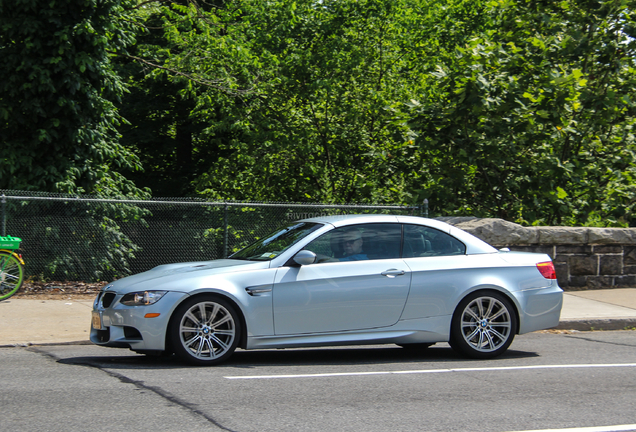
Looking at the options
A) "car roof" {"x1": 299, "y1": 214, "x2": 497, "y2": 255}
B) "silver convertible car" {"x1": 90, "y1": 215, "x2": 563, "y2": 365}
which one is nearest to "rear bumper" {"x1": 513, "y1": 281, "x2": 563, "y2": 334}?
"silver convertible car" {"x1": 90, "y1": 215, "x2": 563, "y2": 365}

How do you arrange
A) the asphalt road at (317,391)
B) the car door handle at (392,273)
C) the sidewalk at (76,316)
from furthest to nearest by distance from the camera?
the sidewalk at (76,316) < the car door handle at (392,273) < the asphalt road at (317,391)

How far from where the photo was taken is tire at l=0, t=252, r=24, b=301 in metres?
10.7

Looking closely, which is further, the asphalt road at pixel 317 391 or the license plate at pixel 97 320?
the license plate at pixel 97 320

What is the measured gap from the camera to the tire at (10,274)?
35.1ft

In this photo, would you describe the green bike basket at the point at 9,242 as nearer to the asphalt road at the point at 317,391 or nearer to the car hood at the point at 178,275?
the asphalt road at the point at 317,391

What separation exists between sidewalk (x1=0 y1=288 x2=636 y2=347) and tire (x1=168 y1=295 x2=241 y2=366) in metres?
2.22

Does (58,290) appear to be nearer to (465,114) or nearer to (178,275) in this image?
(178,275)

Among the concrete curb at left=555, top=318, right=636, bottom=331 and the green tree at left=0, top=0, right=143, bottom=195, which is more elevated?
the green tree at left=0, top=0, right=143, bottom=195

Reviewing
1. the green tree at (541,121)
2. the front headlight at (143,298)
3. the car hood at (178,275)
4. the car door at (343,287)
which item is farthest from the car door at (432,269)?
the green tree at (541,121)

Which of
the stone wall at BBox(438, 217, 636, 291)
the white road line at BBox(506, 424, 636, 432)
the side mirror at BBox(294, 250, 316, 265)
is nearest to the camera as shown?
the white road line at BBox(506, 424, 636, 432)

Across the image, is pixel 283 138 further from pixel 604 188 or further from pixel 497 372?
pixel 497 372

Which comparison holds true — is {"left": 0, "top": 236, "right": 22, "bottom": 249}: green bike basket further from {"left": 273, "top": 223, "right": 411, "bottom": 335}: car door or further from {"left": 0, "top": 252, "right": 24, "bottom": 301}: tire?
{"left": 273, "top": 223, "right": 411, "bottom": 335}: car door

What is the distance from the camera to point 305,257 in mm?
6922

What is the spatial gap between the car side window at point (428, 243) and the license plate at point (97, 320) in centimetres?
313
